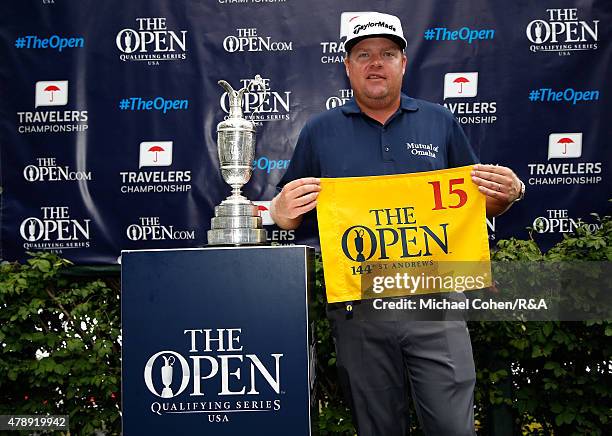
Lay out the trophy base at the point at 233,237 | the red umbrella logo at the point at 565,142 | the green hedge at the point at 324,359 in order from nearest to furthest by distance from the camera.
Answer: the trophy base at the point at 233,237
the green hedge at the point at 324,359
the red umbrella logo at the point at 565,142

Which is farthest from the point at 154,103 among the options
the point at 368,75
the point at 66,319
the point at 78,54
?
the point at 368,75

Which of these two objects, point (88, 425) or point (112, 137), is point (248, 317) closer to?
point (88, 425)

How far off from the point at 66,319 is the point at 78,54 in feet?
4.81

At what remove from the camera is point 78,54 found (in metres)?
3.42

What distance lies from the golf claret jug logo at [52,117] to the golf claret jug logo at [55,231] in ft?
1.46

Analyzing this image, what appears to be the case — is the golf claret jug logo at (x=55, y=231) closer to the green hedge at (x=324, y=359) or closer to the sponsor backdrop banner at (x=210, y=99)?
the sponsor backdrop banner at (x=210, y=99)

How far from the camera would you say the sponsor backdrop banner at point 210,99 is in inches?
130

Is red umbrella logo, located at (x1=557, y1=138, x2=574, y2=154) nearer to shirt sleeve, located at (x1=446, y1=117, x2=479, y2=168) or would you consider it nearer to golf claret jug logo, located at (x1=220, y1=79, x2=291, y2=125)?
shirt sleeve, located at (x1=446, y1=117, x2=479, y2=168)

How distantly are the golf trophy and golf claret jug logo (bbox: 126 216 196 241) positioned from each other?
141cm

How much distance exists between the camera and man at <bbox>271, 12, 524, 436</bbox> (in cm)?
196

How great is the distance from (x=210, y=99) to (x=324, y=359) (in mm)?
1549

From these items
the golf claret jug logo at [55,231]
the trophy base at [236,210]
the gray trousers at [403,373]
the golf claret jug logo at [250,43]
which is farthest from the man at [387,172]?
the golf claret jug logo at [55,231]

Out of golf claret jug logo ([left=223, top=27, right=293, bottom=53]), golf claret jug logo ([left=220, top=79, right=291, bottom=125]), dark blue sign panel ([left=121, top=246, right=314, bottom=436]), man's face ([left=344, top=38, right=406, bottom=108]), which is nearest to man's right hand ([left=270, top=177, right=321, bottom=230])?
dark blue sign panel ([left=121, top=246, right=314, bottom=436])

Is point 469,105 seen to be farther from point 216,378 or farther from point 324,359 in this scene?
point 216,378
